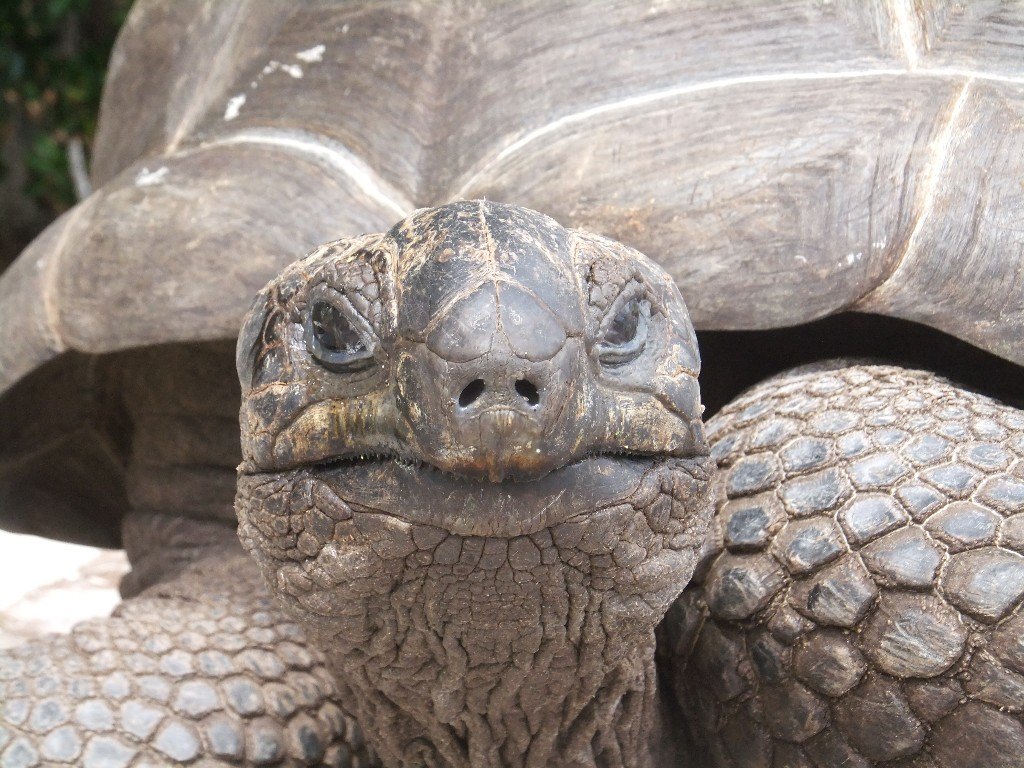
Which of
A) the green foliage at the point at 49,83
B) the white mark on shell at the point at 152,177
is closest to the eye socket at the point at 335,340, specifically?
the white mark on shell at the point at 152,177

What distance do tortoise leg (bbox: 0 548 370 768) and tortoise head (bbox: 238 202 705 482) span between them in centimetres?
66

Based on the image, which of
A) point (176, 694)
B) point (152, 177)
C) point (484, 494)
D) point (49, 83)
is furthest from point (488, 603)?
point (49, 83)

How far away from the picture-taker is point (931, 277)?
6.88 feet

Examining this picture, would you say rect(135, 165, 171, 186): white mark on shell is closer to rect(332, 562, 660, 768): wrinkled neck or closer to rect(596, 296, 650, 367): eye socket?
rect(332, 562, 660, 768): wrinkled neck

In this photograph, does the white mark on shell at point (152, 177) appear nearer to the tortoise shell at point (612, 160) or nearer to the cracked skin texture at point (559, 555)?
the tortoise shell at point (612, 160)

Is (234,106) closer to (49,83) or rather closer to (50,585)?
(50,585)

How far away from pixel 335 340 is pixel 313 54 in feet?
4.19

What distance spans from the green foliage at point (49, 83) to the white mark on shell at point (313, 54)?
20.3 ft

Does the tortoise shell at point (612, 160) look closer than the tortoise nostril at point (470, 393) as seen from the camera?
No

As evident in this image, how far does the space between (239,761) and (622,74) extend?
4.93 ft

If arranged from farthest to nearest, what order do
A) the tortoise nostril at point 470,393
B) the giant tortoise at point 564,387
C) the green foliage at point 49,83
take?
the green foliage at point 49,83 → the giant tortoise at point 564,387 → the tortoise nostril at point 470,393

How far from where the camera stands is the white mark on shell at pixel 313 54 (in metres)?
2.73

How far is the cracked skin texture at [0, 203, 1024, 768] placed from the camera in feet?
5.01

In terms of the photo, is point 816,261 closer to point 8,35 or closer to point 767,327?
point 767,327
